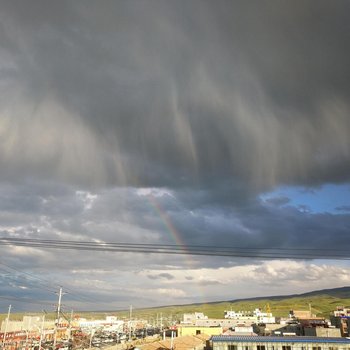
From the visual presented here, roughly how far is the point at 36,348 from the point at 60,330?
5755 centimetres

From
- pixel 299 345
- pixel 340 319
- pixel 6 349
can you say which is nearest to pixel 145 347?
pixel 299 345

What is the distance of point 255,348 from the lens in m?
64.2

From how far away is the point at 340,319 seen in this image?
4742 inches

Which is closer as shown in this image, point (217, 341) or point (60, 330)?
point (217, 341)

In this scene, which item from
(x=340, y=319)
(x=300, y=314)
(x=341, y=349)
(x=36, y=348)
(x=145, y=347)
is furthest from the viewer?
(x=300, y=314)

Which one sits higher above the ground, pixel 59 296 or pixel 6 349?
pixel 59 296

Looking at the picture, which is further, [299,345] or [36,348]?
[36,348]

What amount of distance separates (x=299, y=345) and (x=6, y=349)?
104513mm

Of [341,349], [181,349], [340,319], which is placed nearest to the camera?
[341,349]

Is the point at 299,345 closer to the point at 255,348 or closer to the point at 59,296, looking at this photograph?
the point at 255,348

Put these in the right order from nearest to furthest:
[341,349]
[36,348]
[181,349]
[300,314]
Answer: [341,349], [181,349], [36,348], [300,314]

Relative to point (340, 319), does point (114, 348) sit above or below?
below

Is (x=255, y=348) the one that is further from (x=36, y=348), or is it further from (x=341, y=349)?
(x=36, y=348)

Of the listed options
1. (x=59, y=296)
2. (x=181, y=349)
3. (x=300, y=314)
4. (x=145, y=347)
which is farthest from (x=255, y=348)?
(x=300, y=314)
